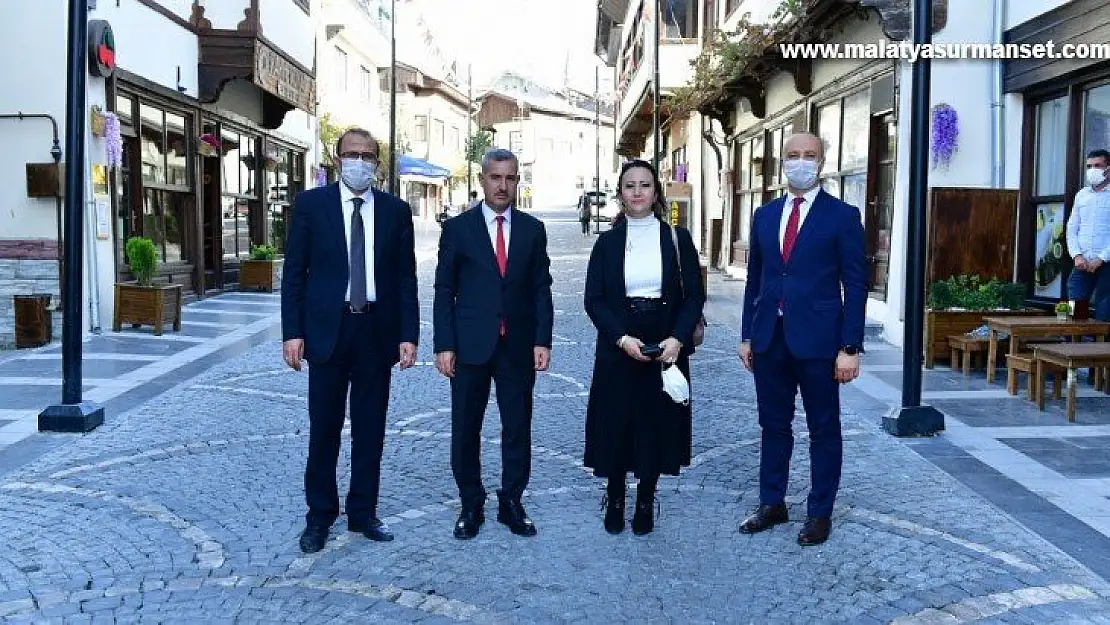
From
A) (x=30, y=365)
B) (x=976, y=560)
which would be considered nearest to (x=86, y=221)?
(x=30, y=365)

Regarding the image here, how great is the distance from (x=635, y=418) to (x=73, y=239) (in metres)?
4.36

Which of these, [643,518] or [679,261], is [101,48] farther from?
[643,518]

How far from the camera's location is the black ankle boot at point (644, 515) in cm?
489

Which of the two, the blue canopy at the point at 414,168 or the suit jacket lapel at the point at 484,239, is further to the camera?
the blue canopy at the point at 414,168

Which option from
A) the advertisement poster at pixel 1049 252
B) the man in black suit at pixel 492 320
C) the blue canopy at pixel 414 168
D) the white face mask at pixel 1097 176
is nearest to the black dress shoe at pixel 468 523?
the man in black suit at pixel 492 320

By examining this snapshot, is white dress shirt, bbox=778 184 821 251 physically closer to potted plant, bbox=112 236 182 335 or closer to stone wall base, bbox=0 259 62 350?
potted plant, bbox=112 236 182 335

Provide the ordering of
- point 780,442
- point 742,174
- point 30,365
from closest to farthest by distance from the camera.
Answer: point 780,442 < point 30,365 < point 742,174

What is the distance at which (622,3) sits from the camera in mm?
39281

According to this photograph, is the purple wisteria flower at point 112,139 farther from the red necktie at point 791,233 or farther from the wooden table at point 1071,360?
the wooden table at point 1071,360

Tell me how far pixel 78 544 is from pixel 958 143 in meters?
9.68

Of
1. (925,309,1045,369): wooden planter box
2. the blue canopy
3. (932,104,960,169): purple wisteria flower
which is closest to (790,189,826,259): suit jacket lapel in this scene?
(925,309,1045,369): wooden planter box

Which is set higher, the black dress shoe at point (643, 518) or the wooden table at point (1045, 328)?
the wooden table at point (1045, 328)

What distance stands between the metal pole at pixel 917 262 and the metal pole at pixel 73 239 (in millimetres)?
5529

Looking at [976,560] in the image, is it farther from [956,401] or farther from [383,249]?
[956,401]
